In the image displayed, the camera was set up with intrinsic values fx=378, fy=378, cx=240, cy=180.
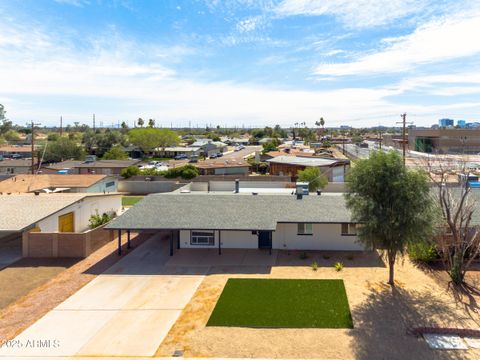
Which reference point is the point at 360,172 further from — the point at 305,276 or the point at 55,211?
the point at 55,211

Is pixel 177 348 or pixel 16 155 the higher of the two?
pixel 16 155

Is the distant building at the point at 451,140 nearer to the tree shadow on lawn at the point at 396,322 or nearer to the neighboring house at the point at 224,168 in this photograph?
the neighboring house at the point at 224,168

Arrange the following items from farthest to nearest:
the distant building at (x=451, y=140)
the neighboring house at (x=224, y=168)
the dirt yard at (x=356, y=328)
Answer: the distant building at (x=451, y=140) → the neighboring house at (x=224, y=168) → the dirt yard at (x=356, y=328)

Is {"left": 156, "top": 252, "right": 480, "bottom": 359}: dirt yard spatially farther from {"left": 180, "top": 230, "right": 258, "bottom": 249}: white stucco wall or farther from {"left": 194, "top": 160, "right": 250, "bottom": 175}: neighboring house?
{"left": 194, "top": 160, "right": 250, "bottom": 175}: neighboring house

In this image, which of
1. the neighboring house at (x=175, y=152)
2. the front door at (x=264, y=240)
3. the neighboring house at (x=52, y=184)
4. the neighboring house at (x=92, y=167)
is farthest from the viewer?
the neighboring house at (x=175, y=152)

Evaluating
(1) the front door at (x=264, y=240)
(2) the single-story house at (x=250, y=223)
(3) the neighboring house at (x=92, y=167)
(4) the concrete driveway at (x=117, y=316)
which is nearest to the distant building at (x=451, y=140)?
(3) the neighboring house at (x=92, y=167)

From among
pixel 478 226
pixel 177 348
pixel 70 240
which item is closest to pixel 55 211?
pixel 70 240

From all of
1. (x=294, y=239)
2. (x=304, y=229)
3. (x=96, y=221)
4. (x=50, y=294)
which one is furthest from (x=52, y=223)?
(x=304, y=229)

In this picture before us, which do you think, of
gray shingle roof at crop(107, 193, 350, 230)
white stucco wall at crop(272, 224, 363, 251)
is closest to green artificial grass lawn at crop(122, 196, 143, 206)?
gray shingle roof at crop(107, 193, 350, 230)

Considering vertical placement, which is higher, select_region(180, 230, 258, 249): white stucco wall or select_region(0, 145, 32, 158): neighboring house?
select_region(0, 145, 32, 158): neighboring house
